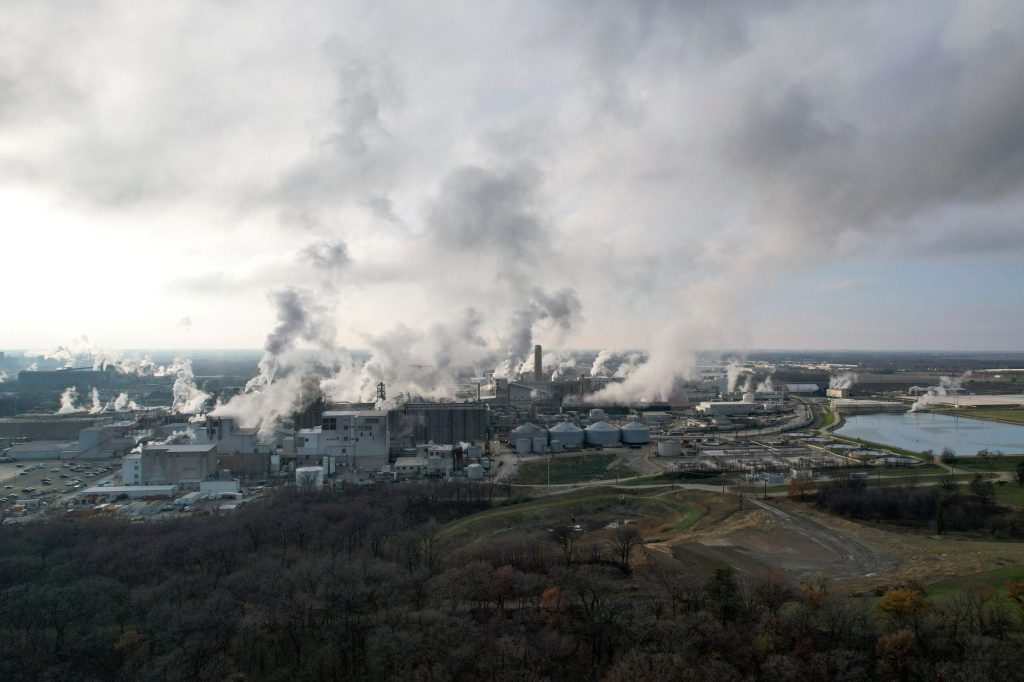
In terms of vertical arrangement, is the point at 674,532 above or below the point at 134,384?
below

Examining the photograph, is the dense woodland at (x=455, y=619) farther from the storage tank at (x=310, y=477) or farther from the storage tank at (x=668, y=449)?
the storage tank at (x=668, y=449)

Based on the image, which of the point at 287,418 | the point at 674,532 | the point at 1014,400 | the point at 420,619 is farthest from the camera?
the point at 1014,400

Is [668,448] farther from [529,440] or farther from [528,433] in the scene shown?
[528,433]

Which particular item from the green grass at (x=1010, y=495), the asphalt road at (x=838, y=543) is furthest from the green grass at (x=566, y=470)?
the green grass at (x=1010, y=495)

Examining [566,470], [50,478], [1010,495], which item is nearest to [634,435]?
[566,470]

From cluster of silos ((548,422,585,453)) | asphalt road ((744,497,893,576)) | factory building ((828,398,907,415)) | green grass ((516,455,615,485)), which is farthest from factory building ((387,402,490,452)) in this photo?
factory building ((828,398,907,415))

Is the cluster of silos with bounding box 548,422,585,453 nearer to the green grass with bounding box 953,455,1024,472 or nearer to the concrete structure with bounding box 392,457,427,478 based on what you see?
the concrete structure with bounding box 392,457,427,478

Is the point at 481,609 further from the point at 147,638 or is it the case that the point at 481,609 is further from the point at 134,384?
the point at 134,384

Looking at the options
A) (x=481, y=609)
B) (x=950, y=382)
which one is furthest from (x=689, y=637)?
(x=950, y=382)
